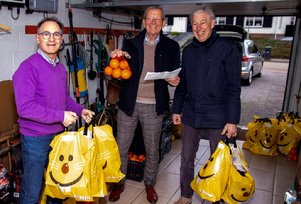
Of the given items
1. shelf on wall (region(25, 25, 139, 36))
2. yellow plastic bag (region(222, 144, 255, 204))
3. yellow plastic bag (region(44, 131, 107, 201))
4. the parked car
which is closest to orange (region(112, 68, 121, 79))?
yellow plastic bag (region(44, 131, 107, 201))

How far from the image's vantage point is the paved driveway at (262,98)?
20.2 feet

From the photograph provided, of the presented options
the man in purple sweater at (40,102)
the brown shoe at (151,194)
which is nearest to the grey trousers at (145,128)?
the brown shoe at (151,194)

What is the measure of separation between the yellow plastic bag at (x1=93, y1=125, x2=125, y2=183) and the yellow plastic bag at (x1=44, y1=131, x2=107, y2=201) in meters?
0.18

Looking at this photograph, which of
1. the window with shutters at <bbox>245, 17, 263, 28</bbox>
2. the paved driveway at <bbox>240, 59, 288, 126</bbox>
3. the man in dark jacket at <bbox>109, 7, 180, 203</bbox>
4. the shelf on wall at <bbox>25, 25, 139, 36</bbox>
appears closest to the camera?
the man in dark jacket at <bbox>109, 7, 180, 203</bbox>

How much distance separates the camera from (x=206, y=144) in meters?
4.11

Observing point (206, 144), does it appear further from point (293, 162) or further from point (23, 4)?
point (23, 4)

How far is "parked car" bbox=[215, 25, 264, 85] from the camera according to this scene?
781 centimetres

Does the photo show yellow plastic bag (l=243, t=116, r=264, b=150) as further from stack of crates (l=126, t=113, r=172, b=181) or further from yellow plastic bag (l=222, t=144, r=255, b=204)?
yellow plastic bag (l=222, t=144, r=255, b=204)

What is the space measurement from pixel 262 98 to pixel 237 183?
613cm

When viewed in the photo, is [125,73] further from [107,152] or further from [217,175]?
[217,175]

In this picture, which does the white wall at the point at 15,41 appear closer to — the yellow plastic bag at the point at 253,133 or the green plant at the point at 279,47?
the yellow plastic bag at the point at 253,133

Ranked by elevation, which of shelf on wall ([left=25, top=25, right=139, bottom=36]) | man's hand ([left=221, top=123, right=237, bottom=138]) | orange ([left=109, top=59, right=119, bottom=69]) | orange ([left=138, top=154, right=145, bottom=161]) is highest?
shelf on wall ([left=25, top=25, right=139, bottom=36])

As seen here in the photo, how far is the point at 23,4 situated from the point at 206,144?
9.59 feet

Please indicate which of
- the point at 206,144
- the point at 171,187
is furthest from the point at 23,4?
the point at 206,144
